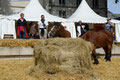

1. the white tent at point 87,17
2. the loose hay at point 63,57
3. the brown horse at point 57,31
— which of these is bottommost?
the loose hay at point 63,57

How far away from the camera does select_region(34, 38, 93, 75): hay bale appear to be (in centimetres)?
559

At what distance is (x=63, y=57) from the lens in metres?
5.60

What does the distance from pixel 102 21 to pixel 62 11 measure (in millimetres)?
31852

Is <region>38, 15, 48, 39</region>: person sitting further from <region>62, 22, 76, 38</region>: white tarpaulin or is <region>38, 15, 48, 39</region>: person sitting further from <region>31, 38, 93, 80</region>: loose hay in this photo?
<region>62, 22, 76, 38</region>: white tarpaulin

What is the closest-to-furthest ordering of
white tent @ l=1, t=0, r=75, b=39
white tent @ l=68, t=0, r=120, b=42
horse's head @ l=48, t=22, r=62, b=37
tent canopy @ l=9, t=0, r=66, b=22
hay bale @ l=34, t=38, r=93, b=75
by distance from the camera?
hay bale @ l=34, t=38, r=93, b=75 → horse's head @ l=48, t=22, r=62, b=37 → white tent @ l=1, t=0, r=75, b=39 → tent canopy @ l=9, t=0, r=66, b=22 → white tent @ l=68, t=0, r=120, b=42

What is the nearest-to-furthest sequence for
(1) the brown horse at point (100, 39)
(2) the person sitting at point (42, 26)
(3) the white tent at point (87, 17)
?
(1) the brown horse at point (100, 39)
(2) the person sitting at point (42, 26)
(3) the white tent at point (87, 17)

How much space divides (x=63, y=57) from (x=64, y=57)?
0.08 feet

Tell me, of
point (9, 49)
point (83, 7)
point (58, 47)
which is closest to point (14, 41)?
point (9, 49)

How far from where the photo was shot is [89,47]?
5996 millimetres

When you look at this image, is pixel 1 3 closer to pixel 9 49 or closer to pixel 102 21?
pixel 102 21

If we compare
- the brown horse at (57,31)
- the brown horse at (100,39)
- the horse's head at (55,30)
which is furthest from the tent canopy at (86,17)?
the brown horse at (100,39)

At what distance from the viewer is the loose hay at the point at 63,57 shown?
5.59 m

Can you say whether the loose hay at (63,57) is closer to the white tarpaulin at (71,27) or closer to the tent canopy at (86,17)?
the white tarpaulin at (71,27)

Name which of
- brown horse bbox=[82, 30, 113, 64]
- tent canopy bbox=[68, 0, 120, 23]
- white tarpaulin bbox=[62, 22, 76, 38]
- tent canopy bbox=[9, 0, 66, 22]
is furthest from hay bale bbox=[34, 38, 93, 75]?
tent canopy bbox=[68, 0, 120, 23]
